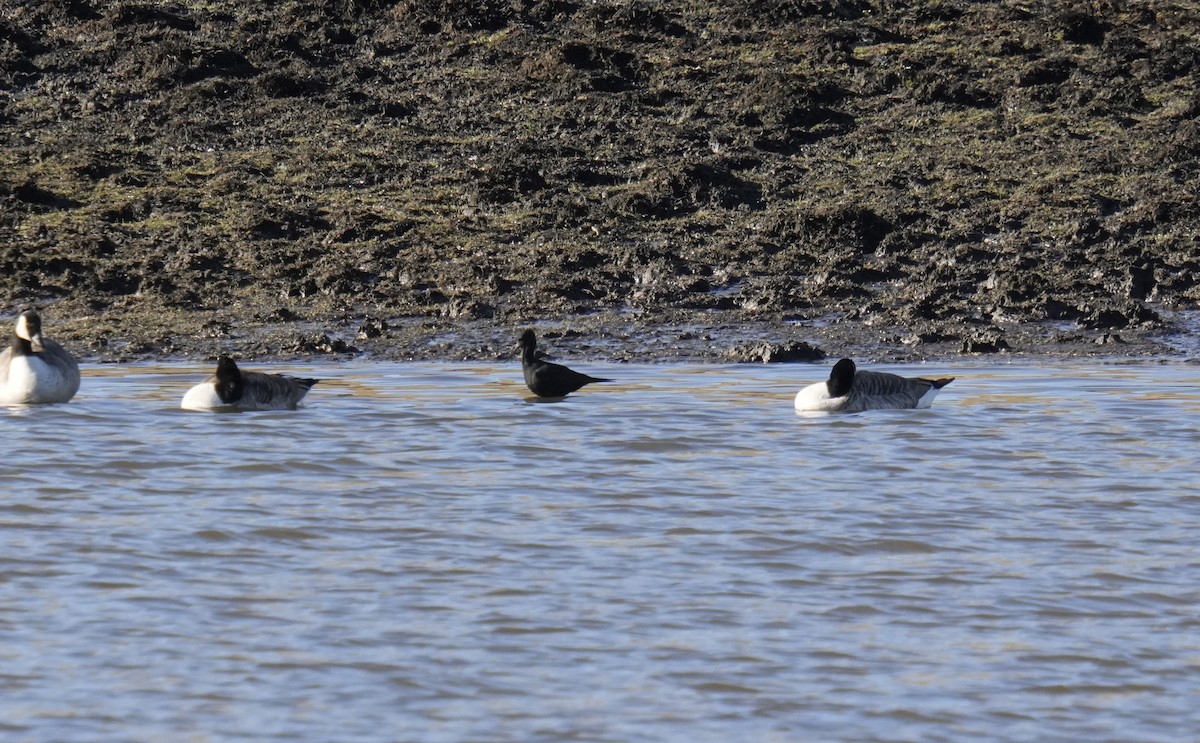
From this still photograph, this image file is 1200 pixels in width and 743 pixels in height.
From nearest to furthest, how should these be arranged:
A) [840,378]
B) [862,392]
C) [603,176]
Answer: [840,378]
[862,392]
[603,176]

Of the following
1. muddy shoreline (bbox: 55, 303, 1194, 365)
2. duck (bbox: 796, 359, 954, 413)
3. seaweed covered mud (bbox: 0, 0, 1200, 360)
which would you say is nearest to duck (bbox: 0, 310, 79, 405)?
muddy shoreline (bbox: 55, 303, 1194, 365)

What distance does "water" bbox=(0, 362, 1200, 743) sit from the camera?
254 inches

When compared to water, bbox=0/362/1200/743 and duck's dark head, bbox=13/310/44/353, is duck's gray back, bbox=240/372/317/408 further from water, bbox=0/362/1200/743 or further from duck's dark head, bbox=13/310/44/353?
duck's dark head, bbox=13/310/44/353

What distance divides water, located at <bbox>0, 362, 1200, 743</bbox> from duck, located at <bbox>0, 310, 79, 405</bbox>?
525 millimetres

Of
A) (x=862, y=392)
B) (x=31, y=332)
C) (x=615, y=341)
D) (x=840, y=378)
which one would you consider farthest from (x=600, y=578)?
(x=615, y=341)

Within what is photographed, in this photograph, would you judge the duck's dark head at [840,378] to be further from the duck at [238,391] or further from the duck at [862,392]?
the duck at [238,391]

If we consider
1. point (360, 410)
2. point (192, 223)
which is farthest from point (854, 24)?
point (360, 410)

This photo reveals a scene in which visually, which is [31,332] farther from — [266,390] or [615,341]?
[615,341]

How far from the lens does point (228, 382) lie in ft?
48.1

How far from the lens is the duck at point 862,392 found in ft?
47.8

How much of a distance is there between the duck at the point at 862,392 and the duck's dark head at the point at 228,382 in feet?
15.0

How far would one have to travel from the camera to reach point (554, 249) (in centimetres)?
2169

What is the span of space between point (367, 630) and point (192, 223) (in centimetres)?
1613

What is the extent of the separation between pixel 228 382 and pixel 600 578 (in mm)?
7028
